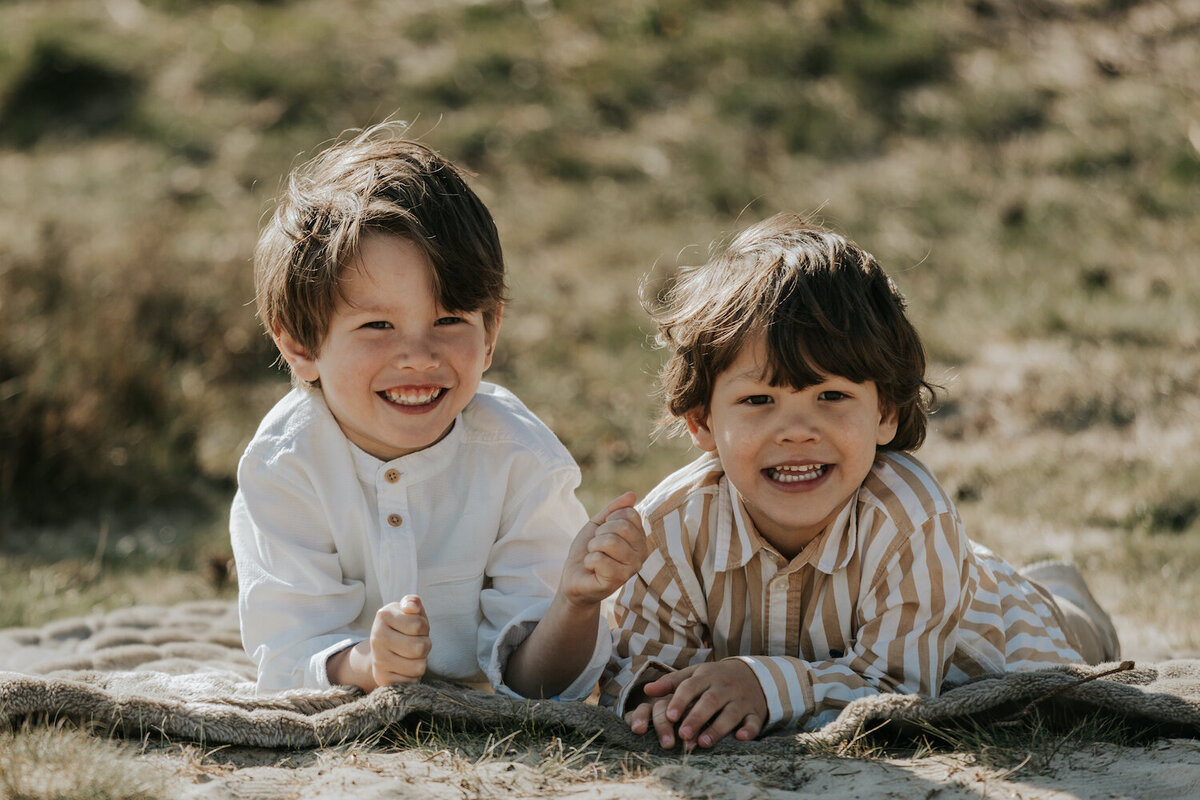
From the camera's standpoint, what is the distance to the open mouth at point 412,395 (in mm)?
3008

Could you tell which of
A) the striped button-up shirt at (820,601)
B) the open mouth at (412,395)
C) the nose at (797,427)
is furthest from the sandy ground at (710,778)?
the open mouth at (412,395)

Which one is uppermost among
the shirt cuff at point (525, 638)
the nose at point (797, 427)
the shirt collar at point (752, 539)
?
the nose at point (797, 427)

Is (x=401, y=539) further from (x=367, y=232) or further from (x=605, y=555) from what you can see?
(x=367, y=232)

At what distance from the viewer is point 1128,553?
4.57 m

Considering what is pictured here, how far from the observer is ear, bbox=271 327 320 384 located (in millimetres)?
3111

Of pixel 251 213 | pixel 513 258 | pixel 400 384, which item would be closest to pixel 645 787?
pixel 400 384

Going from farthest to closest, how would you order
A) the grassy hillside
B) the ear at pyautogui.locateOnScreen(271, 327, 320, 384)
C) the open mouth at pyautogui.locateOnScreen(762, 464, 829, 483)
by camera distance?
the grassy hillside, the ear at pyautogui.locateOnScreen(271, 327, 320, 384), the open mouth at pyautogui.locateOnScreen(762, 464, 829, 483)

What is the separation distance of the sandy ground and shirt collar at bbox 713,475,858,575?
0.48 meters

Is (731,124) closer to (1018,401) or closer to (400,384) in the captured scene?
(1018,401)

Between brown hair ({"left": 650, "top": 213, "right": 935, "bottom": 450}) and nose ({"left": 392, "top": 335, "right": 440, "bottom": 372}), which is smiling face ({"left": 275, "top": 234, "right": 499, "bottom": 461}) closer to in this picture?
nose ({"left": 392, "top": 335, "right": 440, "bottom": 372})

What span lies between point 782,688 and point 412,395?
1.04 meters

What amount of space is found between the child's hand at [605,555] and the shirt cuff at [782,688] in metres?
0.34

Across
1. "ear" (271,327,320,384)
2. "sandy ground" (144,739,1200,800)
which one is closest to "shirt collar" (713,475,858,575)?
"sandy ground" (144,739,1200,800)

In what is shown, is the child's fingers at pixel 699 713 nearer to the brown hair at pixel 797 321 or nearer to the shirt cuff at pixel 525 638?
the shirt cuff at pixel 525 638
